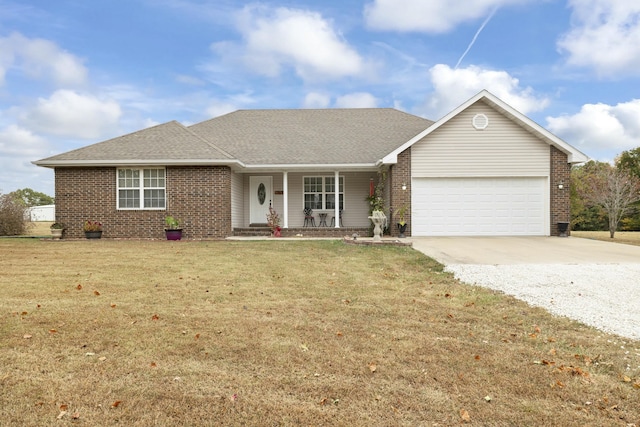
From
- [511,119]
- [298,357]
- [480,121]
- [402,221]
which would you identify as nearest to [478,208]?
[402,221]

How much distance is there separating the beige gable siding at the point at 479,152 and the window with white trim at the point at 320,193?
13.8 ft

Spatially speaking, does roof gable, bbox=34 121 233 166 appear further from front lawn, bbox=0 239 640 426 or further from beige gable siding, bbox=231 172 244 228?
front lawn, bbox=0 239 640 426

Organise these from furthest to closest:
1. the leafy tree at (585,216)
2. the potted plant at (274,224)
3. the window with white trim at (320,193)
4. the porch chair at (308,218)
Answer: the leafy tree at (585,216) < the window with white trim at (320,193) < the porch chair at (308,218) < the potted plant at (274,224)

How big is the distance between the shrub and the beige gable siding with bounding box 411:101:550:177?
709 inches

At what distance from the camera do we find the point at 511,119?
1648cm

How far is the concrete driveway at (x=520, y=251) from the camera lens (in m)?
10.3

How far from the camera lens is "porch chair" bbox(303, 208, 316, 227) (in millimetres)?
19234

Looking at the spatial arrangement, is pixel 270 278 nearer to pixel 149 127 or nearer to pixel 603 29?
pixel 149 127

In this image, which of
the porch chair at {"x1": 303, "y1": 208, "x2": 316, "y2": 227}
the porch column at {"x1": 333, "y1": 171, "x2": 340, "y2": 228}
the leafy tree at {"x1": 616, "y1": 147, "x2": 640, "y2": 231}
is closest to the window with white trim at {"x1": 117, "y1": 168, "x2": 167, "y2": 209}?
the porch chair at {"x1": 303, "y1": 208, "x2": 316, "y2": 227}

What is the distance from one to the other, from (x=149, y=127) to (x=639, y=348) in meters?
17.9

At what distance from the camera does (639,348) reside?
14.0 ft

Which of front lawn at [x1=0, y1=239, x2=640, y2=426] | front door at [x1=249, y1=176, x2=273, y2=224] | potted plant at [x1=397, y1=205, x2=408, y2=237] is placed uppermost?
front door at [x1=249, y1=176, x2=273, y2=224]

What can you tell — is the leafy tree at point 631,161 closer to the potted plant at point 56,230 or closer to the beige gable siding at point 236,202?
the beige gable siding at point 236,202

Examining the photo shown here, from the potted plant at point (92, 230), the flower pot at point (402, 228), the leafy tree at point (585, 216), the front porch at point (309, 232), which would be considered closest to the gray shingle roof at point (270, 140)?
the potted plant at point (92, 230)
